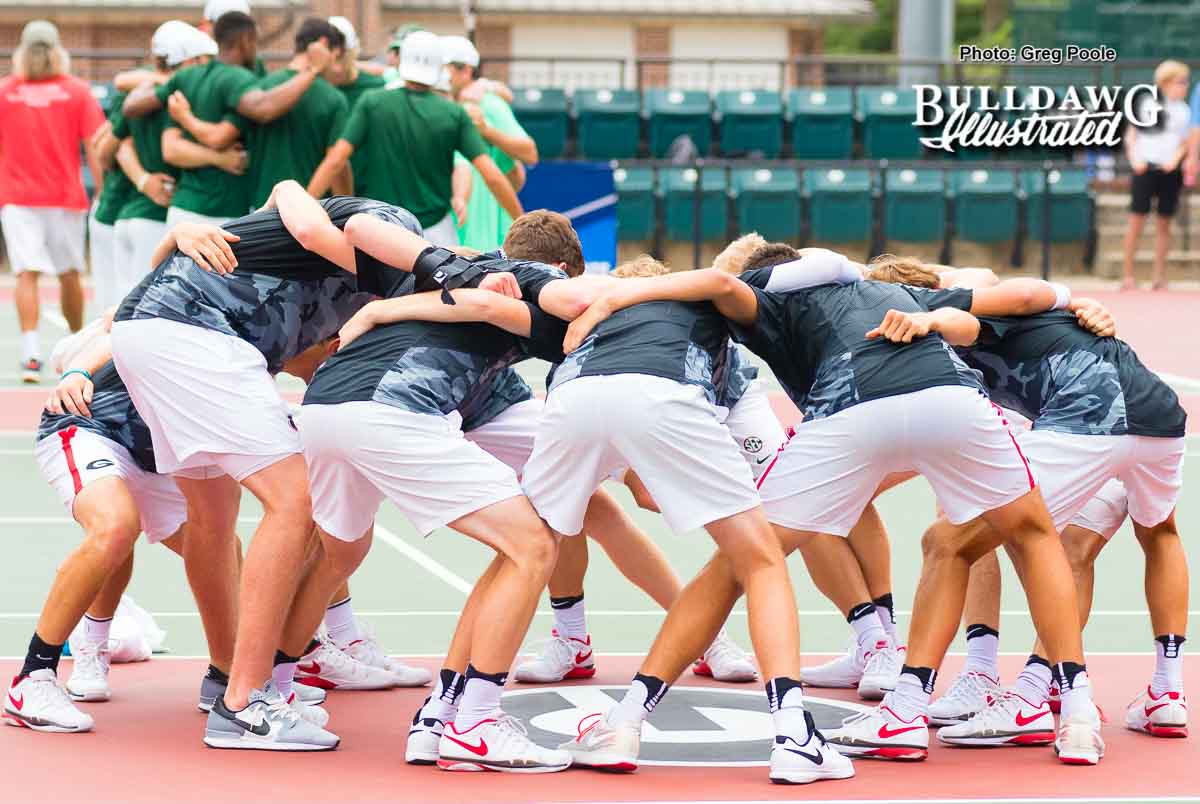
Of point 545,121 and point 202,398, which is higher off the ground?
point 202,398

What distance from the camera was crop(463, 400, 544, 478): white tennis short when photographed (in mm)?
7012

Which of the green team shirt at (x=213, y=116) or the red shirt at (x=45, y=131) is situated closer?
the green team shirt at (x=213, y=116)

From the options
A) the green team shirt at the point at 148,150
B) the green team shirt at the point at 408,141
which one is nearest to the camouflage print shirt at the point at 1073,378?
the green team shirt at the point at 408,141

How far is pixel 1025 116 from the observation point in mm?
24844

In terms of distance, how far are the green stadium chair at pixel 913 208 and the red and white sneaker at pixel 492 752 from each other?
1952cm

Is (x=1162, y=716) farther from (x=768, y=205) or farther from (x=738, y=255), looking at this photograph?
(x=768, y=205)

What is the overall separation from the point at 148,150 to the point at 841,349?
759 cm

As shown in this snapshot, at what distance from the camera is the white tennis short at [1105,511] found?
22.3ft

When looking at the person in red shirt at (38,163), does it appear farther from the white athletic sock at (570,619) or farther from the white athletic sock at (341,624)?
the white athletic sock at (570,619)

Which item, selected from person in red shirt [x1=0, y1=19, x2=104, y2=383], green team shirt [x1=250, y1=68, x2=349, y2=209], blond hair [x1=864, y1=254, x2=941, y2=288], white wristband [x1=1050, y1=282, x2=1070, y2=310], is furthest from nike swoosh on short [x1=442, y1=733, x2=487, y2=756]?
person in red shirt [x1=0, y1=19, x2=104, y2=383]

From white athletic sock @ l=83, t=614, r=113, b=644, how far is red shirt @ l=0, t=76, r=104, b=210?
Answer: 8.91 meters

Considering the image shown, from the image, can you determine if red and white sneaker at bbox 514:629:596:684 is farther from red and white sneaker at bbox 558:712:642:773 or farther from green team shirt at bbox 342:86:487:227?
green team shirt at bbox 342:86:487:227

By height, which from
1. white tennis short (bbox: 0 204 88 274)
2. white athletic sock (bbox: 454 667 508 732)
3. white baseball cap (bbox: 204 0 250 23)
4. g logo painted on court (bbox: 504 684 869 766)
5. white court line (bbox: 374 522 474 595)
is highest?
white baseball cap (bbox: 204 0 250 23)

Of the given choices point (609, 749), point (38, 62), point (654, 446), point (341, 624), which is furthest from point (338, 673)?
point (38, 62)
